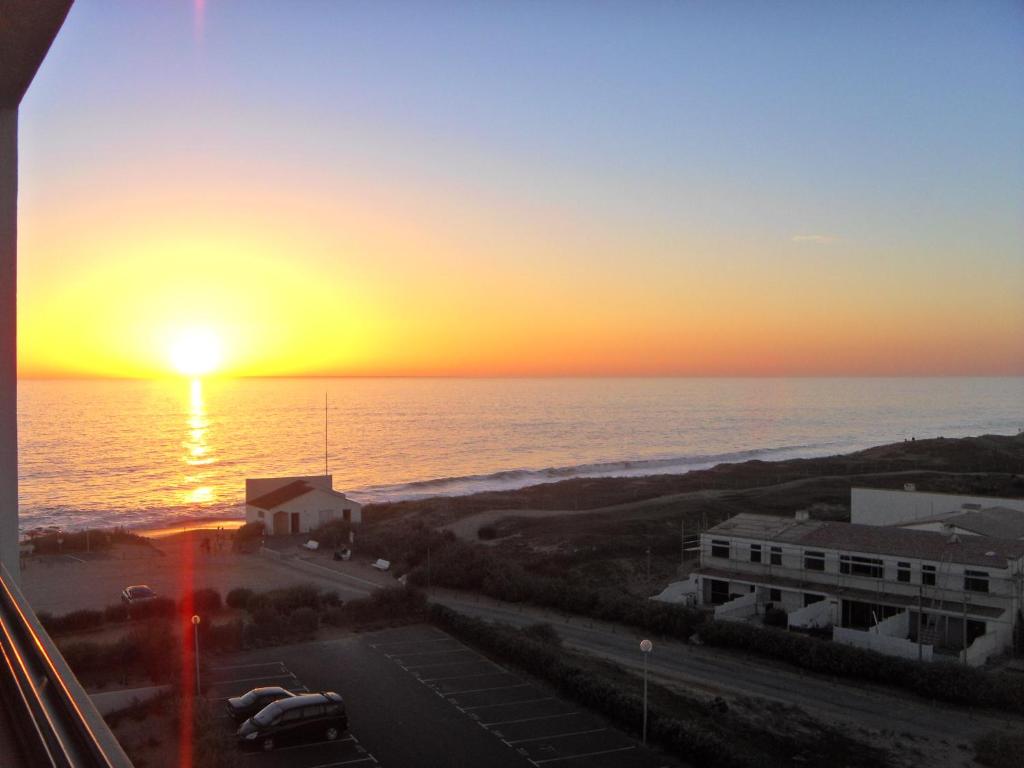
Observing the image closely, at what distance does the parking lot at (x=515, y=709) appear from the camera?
33.7ft

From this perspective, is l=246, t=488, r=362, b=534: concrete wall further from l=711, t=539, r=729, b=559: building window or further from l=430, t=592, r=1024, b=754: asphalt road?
l=711, t=539, r=729, b=559: building window

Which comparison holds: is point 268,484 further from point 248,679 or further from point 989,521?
point 989,521

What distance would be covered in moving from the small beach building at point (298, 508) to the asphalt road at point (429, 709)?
45.5 feet

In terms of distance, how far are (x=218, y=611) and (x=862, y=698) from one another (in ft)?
42.1

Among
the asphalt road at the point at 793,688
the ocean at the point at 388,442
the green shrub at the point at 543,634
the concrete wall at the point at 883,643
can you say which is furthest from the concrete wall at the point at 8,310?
the ocean at the point at 388,442

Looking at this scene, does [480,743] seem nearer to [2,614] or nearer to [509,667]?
[509,667]

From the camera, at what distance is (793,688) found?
13.0m

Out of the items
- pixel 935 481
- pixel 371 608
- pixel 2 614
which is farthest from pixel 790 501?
pixel 2 614

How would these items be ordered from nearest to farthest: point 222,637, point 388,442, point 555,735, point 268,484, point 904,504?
point 555,735 → point 222,637 → point 904,504 → point 268,484 → point 388,442

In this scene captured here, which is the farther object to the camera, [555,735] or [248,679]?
[248,679]

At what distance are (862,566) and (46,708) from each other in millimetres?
17926

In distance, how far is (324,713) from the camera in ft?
35.3

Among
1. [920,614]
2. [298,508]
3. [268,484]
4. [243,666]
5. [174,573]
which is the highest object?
[268,484]

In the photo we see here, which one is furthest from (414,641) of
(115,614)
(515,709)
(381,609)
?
(115,614)
